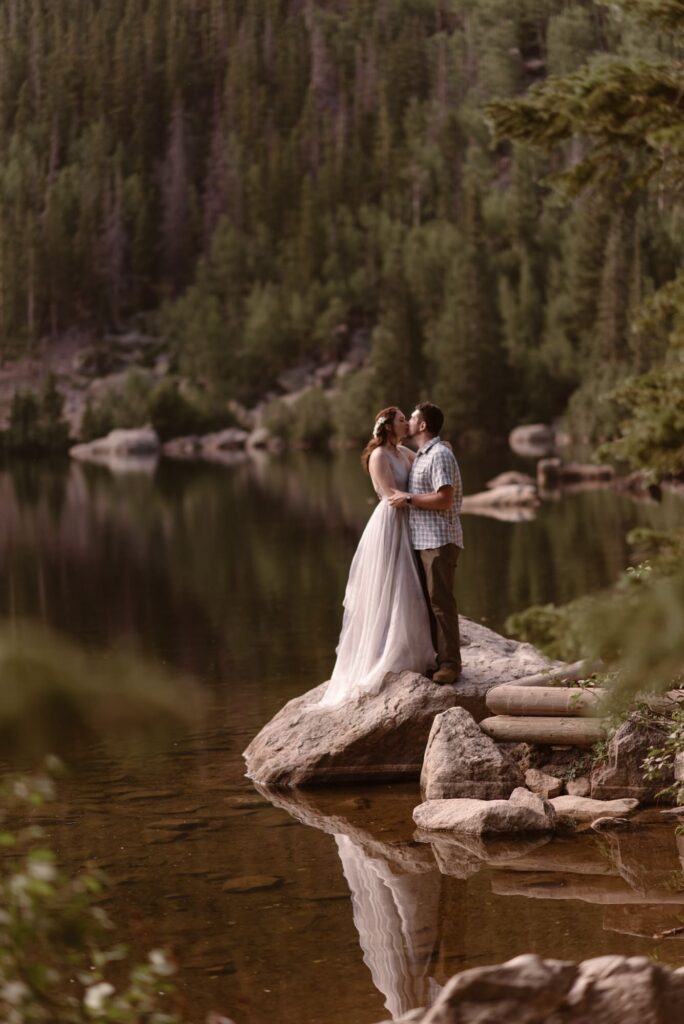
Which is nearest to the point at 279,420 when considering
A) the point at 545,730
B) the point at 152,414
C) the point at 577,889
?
the point at 152,414

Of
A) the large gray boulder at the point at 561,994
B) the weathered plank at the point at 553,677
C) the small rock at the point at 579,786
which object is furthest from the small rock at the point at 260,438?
the large gray boulder at the point at 561,994

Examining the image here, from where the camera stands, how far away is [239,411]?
3701 inches

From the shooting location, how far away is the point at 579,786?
9.50m

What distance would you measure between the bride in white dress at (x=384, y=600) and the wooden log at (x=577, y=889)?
272cm

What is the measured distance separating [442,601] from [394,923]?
3554 millimetres

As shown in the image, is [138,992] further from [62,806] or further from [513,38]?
[513,38]

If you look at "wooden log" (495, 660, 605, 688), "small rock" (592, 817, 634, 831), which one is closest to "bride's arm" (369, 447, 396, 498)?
"wooden log" (495, 660, 605, 688)

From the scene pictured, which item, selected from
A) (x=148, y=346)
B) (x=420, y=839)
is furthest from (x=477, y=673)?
(x=148, y=346)

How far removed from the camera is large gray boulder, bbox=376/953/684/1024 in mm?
4055

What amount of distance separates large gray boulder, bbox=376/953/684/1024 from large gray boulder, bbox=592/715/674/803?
199 inches

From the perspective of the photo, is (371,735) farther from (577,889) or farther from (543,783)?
(577,889)

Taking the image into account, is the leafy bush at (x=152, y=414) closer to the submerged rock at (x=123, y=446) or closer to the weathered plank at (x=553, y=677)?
the submerged rock at (x=123, y=446)

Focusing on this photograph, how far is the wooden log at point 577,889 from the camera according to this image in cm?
741

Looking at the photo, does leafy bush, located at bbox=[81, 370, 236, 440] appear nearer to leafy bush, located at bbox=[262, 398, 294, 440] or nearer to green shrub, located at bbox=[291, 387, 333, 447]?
leafy bush, located at bbox=[262, 398, 294, 440]
